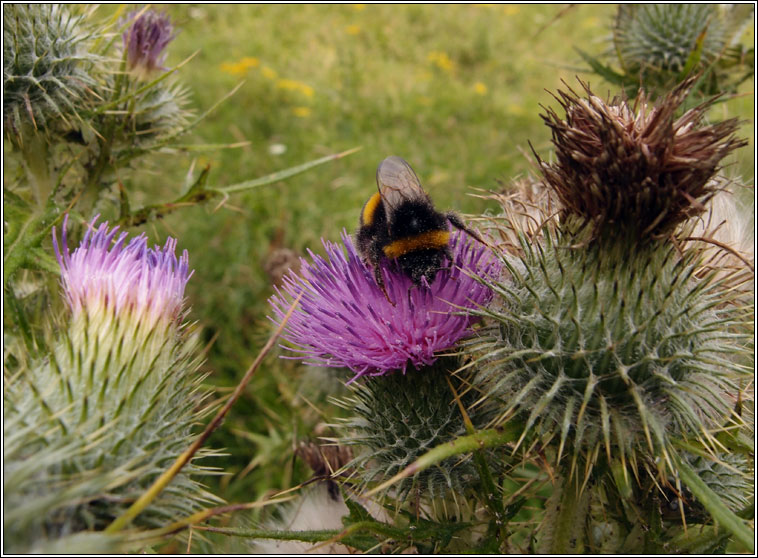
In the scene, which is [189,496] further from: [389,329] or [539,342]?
[539,342]

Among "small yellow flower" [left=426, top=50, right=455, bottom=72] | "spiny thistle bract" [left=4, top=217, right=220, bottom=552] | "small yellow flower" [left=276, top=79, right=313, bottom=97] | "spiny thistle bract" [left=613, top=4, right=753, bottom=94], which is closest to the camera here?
"spiny thistle bract" [left=4, top=217, right=220, bottom=552]

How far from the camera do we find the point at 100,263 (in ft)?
7.63

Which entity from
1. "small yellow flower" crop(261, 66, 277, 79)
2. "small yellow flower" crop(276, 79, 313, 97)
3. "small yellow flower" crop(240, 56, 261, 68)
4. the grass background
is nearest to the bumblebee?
the grass background

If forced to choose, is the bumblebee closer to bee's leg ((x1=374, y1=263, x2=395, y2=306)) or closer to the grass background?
bee's leg ((x1=374, y1=263, x2=395, y2=306))

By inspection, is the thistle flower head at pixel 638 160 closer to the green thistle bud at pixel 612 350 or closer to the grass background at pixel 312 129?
the green thistle bud at pixel 612 350

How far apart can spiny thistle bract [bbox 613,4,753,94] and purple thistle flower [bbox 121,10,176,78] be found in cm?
303

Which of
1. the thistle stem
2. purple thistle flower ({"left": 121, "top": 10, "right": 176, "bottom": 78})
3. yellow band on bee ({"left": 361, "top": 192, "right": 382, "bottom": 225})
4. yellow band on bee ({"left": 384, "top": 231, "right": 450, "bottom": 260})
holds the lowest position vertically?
the thistle stem

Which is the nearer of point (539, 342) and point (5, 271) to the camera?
point (539, 342)

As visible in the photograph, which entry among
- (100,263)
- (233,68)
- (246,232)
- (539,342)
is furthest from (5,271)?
(233,68)

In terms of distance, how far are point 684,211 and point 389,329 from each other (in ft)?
3.42

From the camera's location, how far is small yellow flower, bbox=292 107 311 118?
27.3ft

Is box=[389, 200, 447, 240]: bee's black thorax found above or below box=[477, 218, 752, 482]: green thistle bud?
above

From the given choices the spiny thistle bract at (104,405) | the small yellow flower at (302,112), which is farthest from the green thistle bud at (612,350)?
the small yellow flower at (302,112)

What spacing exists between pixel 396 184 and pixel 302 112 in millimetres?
6463
